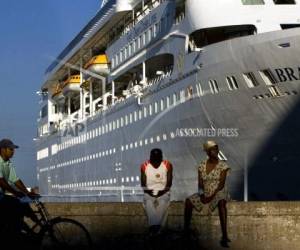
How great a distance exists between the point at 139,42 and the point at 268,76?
1057 cm

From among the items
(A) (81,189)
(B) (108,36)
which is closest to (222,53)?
(B) (108,36)

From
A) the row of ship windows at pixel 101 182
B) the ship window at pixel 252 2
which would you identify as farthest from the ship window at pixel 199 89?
the row of ship windows at pixel 101 182

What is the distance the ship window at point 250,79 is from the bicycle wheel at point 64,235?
10.9 m

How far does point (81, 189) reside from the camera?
38312mm

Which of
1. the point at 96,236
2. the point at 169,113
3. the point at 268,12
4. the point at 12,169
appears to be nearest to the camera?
the point at 12,169

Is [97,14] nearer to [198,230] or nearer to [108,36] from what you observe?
[108,36]

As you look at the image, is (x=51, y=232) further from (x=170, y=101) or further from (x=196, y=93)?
(x=170, y=101)

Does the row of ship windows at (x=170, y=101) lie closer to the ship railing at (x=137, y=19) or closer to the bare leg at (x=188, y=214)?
the ship railing at (x=137, y=19)

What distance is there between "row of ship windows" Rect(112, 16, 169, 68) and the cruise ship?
4cm

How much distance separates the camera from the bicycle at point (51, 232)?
29.1 ft

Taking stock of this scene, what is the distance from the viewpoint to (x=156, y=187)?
30.3 feet

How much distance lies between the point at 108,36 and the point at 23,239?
27.8 metres

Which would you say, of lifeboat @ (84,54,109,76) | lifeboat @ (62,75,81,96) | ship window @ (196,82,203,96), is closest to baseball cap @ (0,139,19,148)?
ship window @ (196,82,203,96)

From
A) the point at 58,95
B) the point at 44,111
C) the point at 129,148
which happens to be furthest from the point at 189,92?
the point at 44,111
